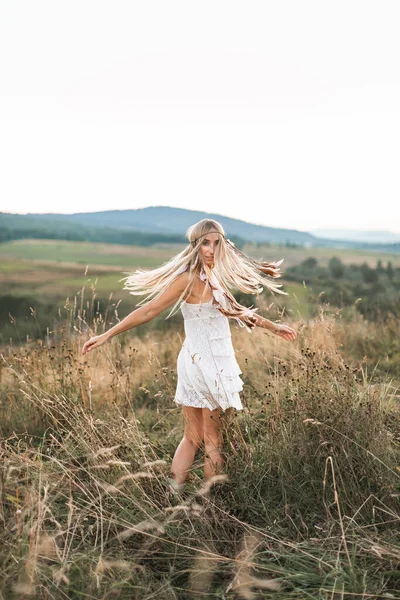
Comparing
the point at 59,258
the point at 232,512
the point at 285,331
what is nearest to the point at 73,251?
the point at 59,258

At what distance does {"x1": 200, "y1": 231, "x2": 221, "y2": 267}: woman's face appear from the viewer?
399 cm

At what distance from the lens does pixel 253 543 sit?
326 cm

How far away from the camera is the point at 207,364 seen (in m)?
3.92

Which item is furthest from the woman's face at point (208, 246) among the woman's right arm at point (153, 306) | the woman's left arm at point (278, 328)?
the woman's left arm at point (278, 328)

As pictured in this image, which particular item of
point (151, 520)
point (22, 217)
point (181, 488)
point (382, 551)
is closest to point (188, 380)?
point (181, 488)

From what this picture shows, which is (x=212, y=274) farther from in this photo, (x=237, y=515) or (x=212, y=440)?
(x=237, y=515)

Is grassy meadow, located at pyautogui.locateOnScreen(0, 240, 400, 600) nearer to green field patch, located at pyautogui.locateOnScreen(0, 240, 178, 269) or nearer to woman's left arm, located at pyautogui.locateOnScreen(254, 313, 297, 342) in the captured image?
woman's left arm, located at pyautogui.locateOnScreen(254, 313, 297, 342)

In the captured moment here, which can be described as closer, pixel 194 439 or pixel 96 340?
pixel 96 340

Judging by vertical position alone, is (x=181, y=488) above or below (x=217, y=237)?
A: below

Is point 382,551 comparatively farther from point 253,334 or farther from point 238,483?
point 253,334

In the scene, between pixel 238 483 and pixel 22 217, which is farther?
pixel 22 217

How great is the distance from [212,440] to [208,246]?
1.33m

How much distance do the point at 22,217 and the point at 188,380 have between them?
78720mm

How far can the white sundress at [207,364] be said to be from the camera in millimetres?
3895
